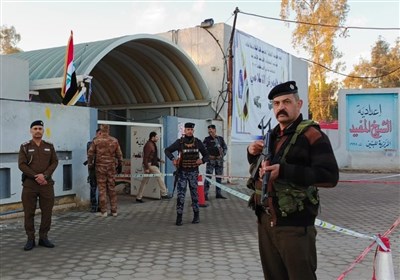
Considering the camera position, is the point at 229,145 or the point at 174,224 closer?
the point at 174,224

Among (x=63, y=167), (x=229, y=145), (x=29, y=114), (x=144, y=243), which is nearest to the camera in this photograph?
(x=144, y=243)

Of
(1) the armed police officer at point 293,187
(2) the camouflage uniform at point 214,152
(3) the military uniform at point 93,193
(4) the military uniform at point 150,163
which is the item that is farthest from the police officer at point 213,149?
(1) the armed police officer at point 293,187

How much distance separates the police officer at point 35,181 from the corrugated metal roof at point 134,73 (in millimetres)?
5850

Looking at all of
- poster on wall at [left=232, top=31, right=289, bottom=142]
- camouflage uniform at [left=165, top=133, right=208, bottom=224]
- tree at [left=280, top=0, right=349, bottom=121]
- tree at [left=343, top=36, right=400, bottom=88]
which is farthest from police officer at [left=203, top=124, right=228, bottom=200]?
tree at [left=343, top=36, right=400, bottom=88]

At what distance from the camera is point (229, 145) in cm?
1438

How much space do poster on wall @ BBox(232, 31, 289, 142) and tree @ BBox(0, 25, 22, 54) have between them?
128 feet

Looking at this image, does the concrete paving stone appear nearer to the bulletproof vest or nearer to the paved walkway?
the paved walkway

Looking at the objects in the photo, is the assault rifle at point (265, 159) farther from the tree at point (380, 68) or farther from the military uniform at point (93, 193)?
the tree at point (380, 68)

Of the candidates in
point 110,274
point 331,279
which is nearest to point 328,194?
point 331,279

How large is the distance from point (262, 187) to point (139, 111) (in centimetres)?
1290

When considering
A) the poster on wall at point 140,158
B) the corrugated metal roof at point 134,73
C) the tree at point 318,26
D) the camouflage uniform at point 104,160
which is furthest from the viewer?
the tree at point 318,26

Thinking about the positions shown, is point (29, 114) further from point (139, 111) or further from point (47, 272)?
point (139, 111)

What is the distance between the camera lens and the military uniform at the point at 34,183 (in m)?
5.81

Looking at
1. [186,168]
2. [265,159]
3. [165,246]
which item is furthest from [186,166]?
[265,159]
